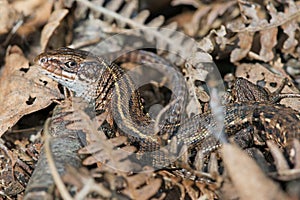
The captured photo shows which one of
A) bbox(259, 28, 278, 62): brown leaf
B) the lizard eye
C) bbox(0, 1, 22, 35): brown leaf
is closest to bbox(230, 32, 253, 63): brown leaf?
bbox(259, 28, 278, 62): brown leaf

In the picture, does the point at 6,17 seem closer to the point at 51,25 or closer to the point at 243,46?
the point at 51,25

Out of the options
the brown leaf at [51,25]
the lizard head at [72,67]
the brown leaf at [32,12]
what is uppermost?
the brown leaf at [32,12]

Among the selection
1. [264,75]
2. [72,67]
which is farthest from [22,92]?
[264,75]

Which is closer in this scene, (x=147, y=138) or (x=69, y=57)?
(x=147, y=138)

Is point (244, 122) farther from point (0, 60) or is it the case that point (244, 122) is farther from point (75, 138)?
point (0, 60)

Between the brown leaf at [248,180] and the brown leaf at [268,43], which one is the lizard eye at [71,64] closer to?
the brown leaf at [268,43]

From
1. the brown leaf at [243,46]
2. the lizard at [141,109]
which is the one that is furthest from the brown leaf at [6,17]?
the brown leaf at [243,46]

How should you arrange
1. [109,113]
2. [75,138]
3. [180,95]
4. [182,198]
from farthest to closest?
[180,95] < [109,113] < [75,138] < [182,198]

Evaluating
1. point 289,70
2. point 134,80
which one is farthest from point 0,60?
point 289,70
